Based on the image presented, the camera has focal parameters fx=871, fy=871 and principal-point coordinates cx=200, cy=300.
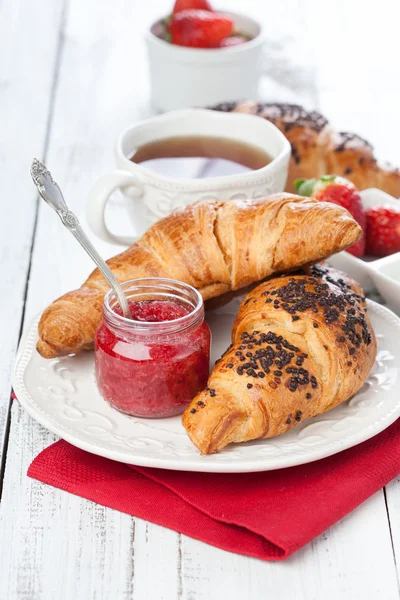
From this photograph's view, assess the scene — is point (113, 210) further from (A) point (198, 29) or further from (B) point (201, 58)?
(A) point (198, 29)

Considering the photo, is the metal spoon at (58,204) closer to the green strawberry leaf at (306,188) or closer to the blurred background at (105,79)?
the blurred background at (105,79)

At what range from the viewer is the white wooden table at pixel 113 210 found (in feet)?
5.34

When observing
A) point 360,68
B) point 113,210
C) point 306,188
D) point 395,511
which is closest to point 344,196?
point 306,188

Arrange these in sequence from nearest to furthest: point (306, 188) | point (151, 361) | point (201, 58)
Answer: point (151, 361), point (306, 188), point (201, 58)

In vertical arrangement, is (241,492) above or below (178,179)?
below

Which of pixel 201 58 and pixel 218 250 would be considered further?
pixel 201 58

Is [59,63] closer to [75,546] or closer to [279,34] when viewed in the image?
[279,34]

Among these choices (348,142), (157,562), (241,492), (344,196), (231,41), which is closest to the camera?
(157,562)

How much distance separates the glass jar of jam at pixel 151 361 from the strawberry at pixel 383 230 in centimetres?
82

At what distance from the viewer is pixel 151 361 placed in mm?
1863

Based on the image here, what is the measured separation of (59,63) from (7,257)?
177cm

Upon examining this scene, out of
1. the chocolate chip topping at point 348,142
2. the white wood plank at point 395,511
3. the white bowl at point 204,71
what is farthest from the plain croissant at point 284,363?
the white bowl at point 204,71

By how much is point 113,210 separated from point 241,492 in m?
1.59

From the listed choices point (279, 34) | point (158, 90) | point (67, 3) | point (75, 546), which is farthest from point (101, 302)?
point (67, 3)
